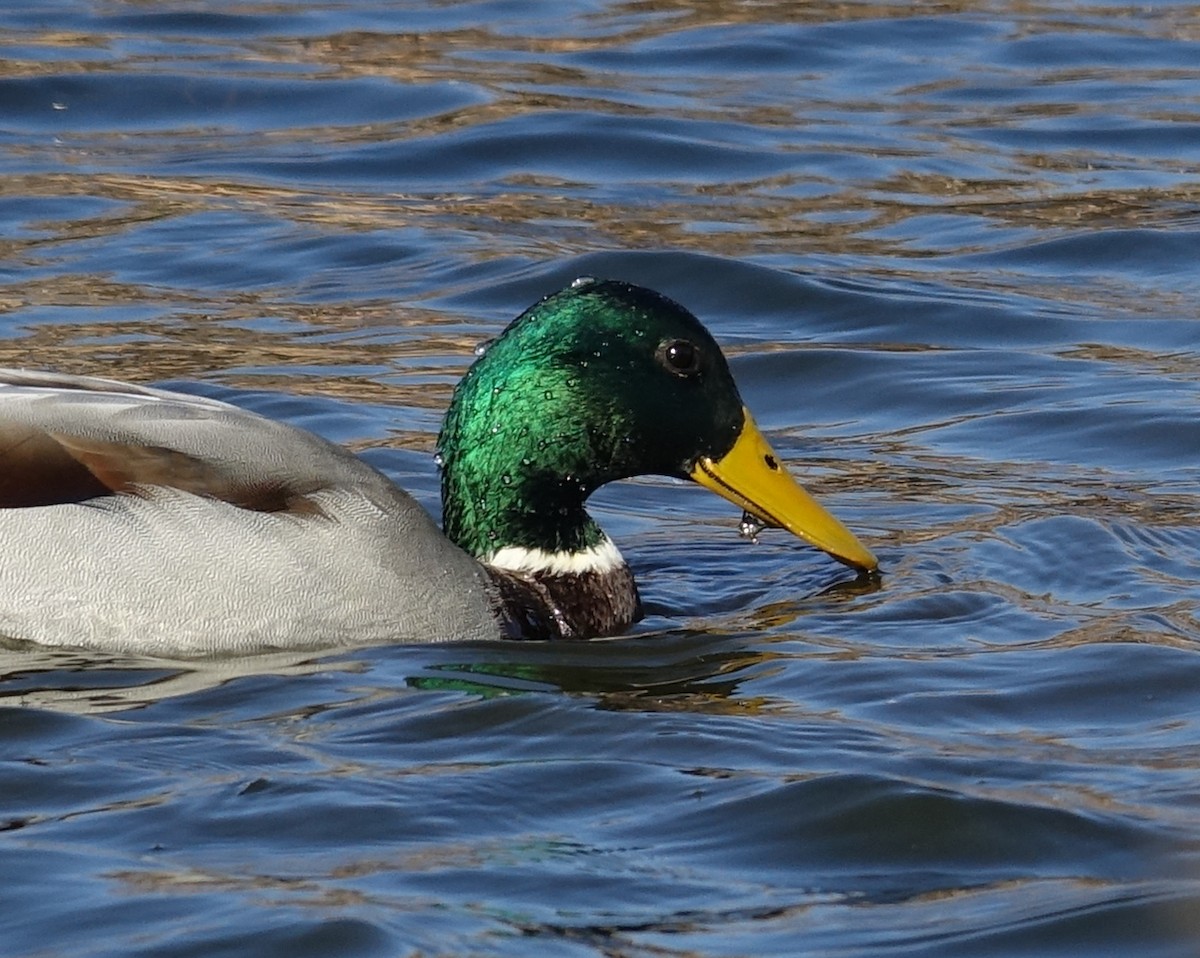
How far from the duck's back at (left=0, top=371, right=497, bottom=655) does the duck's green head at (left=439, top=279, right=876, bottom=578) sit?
0.45 meters

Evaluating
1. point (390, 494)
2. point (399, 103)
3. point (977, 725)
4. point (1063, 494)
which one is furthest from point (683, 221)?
point (977, 725)

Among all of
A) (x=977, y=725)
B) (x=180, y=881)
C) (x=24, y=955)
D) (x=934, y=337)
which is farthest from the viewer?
(x=934, y=337)

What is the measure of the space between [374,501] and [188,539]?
468 mm

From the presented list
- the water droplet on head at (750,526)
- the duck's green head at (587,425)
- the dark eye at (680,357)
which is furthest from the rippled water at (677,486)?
the dark eye at (680,357)

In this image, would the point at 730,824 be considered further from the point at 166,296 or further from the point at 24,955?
the point at 166,296

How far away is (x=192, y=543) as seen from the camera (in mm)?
6289

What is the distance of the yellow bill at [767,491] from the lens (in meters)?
6.97

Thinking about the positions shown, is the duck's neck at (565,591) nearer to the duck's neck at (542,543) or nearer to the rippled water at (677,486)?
the duck's neck at (542,543)

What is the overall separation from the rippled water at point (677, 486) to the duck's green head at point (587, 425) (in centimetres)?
35

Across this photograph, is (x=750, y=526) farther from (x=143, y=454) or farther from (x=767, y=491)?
(x=143, y=454)

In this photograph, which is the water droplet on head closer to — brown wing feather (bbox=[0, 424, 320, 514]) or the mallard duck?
the mallard duck

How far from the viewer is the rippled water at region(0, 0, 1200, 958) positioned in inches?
193

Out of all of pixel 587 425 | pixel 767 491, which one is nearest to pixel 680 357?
pixel 587 425

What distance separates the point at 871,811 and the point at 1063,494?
298cm
